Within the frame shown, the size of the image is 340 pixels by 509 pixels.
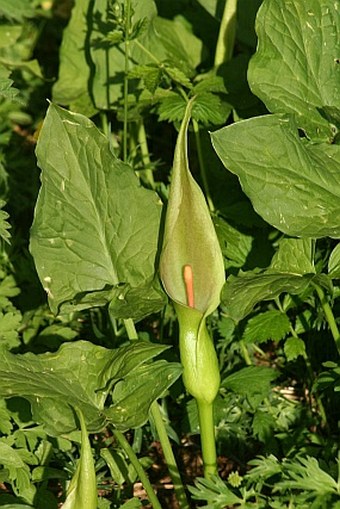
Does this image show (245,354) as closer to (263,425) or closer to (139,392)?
(263,425)

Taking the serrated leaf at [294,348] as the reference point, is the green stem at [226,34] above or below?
above

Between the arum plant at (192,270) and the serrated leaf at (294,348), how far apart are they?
250 mm

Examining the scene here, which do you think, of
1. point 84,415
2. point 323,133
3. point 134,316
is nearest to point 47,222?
point 134,316

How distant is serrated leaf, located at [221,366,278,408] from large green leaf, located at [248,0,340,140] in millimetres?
456

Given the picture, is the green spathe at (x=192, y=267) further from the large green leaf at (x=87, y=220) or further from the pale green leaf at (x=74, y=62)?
the pale green leaf at (x=74, y=62)

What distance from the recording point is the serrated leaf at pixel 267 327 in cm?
177

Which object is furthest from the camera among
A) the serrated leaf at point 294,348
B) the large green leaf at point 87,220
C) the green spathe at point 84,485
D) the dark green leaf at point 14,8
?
the dark green leaf at point 14,8

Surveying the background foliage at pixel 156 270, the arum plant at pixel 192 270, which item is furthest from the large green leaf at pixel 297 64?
the arum plant at pixel 192 270

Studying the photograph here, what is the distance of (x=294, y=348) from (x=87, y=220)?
0.45m

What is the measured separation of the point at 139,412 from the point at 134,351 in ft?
0.33

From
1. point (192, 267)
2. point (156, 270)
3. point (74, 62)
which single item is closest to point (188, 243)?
point (192, 267)

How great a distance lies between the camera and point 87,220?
171 cm

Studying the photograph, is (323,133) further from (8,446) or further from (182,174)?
(8,446)

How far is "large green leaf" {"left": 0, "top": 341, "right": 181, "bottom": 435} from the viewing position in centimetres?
147
